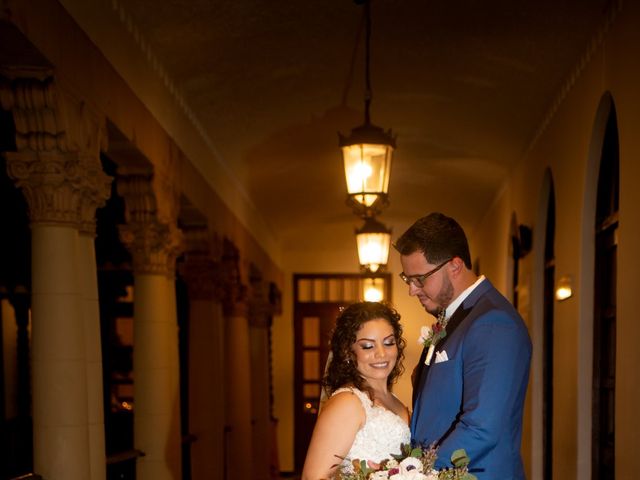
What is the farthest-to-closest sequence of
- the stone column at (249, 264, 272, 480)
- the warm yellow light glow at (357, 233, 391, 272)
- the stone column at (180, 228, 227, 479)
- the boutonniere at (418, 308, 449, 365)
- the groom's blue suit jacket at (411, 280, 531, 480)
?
the stone column at (249, 264, 272, 480) < the stone column at (180, 228, 227, 479) < the warm yellow light glow at (357, 233, 391, 272) < the boutonniere at (418, 308, 449, 365) < the groom's blue suit jacket at (411, 280, 531, 480)

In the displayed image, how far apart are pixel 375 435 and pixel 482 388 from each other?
0.71m

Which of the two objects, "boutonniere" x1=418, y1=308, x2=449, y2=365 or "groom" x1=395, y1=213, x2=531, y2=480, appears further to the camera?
"boutonniere" x1=418, y1=308, x2=449, y2=365

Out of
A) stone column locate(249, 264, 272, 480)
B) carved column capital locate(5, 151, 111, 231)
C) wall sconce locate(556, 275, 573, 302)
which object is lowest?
stone column locate(249, 264, 272, 480)

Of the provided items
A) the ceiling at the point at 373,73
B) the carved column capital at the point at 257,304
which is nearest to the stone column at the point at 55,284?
the ceiling at the point at 373,73

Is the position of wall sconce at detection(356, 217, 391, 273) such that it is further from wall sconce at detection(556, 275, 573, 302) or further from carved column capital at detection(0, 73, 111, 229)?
carved column capital at detection(0, 73, 111, 229)

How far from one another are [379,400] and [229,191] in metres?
7.72

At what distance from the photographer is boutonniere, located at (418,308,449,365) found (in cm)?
370

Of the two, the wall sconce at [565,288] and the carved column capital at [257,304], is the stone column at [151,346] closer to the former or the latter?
the wall sconce at [565,288]

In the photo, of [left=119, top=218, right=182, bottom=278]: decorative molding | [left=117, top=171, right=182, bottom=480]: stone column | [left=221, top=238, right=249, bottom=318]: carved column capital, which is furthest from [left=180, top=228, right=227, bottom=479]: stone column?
[left=117, top=171, right=182, bottom=480]: stone column

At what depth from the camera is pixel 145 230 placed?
7.54 metres

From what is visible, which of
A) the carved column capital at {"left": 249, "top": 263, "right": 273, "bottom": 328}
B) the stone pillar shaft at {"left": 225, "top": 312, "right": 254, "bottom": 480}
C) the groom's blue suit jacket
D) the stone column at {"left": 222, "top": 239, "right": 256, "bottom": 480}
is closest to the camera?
the groom's blue suit jacket

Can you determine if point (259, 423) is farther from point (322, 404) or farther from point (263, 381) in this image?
point (322, 404)

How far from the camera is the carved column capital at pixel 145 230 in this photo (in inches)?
287

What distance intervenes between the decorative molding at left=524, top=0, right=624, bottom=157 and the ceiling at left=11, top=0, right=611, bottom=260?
0.19ft
